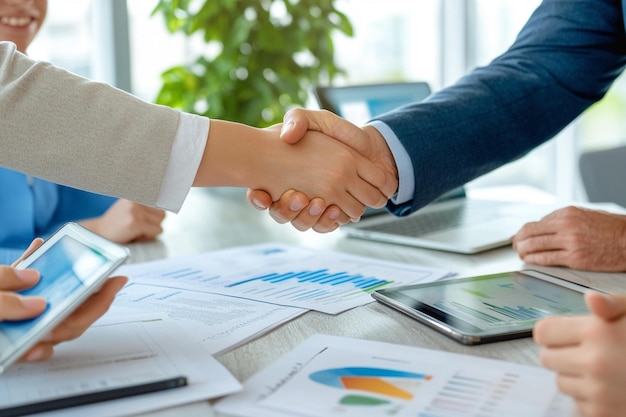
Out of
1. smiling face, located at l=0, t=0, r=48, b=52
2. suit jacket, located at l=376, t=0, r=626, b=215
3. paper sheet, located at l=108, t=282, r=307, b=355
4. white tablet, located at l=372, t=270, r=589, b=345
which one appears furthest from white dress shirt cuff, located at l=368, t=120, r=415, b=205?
smiling face, located at l=0, t=0, r=48, b=52

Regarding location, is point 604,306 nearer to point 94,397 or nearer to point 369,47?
point 94,397

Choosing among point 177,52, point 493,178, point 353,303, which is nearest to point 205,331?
point 353,303

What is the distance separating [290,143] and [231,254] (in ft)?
0.73

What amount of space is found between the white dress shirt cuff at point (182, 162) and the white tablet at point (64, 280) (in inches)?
7.9

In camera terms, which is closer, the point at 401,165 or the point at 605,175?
the point at 401,165

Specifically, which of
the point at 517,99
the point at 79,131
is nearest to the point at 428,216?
the point at 517,99

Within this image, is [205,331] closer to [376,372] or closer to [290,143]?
[376,372]

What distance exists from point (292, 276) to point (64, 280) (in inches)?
17.0

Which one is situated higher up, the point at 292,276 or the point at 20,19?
the point at 20,19

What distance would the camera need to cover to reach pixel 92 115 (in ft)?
3.00

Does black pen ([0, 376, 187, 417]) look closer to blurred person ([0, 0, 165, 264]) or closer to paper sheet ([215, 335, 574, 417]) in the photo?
paper sheet ([215, 335, 574, 417])

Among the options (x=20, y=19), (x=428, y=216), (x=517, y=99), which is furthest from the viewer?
(x=20, y=19)

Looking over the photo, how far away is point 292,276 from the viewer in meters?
1.08

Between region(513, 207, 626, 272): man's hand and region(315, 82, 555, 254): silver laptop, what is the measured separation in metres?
0.12
